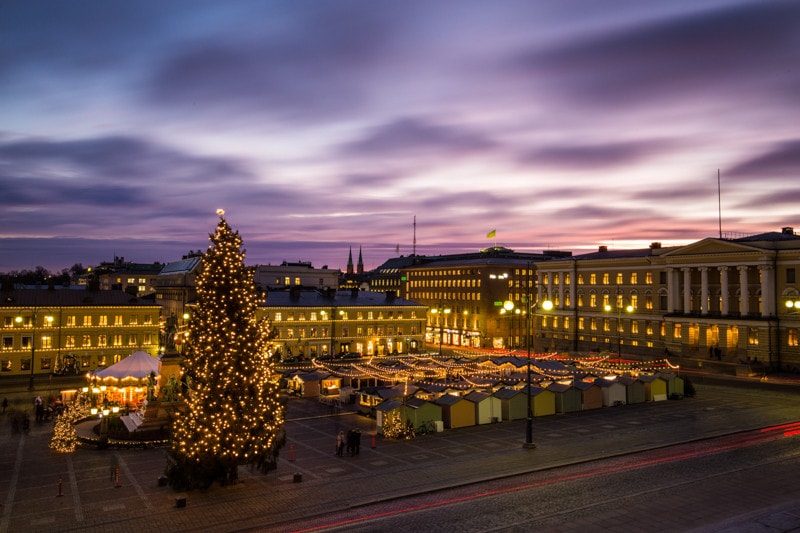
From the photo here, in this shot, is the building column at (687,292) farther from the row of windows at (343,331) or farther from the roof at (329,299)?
the row of windows at (343,331)

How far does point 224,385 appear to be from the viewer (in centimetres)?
2605

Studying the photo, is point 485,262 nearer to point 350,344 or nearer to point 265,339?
point 350,344

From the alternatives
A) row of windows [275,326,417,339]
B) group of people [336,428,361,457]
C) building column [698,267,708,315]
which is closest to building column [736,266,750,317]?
building column [698,267,708,315]

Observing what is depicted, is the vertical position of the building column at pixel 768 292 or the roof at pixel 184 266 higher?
the roof at pixel 184 266

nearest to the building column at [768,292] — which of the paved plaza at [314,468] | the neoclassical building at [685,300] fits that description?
the neoclassical building at [685,300]

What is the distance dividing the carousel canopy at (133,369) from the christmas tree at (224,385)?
68.0 ft

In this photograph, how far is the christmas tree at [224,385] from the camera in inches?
1014

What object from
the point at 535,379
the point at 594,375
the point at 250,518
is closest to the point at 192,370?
the point at 250,518

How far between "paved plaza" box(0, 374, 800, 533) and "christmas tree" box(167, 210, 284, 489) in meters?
1.35

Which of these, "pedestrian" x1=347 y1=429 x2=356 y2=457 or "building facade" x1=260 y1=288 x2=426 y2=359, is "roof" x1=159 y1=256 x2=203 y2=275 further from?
"pedestrian" x1=347 y1=429 x2=356 y2=457

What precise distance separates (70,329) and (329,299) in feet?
112

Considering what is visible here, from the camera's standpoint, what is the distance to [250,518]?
74.2ft

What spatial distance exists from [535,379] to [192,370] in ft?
105

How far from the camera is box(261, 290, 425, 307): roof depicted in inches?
3418
